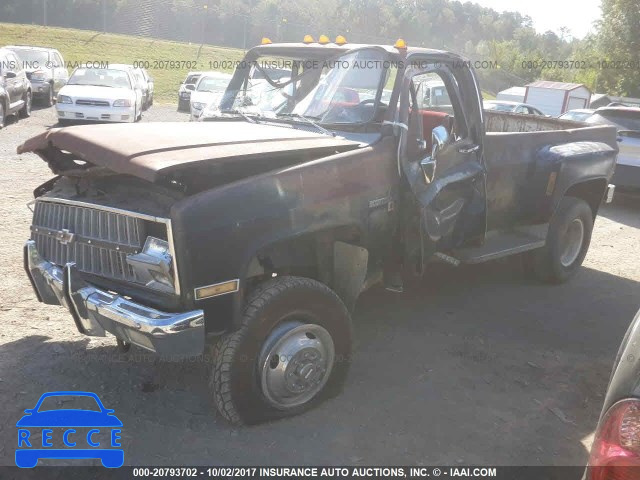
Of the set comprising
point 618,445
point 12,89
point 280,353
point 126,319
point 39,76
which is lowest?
point 39,76

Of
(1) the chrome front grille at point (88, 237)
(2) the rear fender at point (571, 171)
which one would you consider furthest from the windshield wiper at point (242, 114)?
(2) the rear fender at point (571, 171)

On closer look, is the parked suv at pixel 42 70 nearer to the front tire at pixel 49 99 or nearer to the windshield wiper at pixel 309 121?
the front tire at pixel 49 99

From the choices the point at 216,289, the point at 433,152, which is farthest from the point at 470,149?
the point at 216,289

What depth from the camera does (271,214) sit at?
3537mm

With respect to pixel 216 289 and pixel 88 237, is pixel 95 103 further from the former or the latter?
pixel 216 289

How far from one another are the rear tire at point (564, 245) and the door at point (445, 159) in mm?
1421

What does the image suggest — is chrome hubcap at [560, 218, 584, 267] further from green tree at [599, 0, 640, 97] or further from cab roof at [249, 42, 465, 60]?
green tree at [599, 0, 640, 97]

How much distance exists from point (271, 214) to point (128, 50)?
34.0 m

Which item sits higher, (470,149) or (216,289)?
(470,149)

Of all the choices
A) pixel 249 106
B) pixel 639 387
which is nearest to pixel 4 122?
pixel 249 106

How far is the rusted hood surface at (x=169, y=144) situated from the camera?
3.32 meters

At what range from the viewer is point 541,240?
6.04 m

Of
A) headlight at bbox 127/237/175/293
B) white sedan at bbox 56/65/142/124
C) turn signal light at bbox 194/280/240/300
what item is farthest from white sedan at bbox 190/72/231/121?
turn signal light at bbox 194/280/240/300

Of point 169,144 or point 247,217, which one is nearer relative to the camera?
point 247,217
